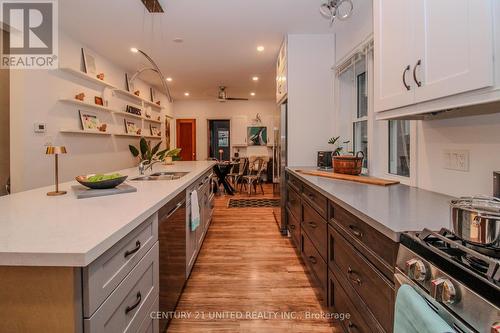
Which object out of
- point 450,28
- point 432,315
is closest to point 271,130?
point 450,28

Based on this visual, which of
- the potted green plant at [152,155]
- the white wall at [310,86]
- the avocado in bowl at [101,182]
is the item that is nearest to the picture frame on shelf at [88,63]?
the potted green plant at [152,155]

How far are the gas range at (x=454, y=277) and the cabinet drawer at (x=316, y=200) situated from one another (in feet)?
3.14

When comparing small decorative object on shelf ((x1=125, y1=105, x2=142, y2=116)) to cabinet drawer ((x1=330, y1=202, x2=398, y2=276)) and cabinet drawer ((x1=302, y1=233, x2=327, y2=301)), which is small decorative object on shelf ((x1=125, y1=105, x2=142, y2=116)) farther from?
cabinet drawer ((x1=330, y1=202, x2=398, y2=276))

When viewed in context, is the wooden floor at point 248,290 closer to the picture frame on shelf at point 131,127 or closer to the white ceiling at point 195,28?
the white ceiling at point 195,28

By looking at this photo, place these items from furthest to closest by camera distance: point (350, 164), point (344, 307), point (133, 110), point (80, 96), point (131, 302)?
point (133, 110), point (80, 96), point (350, 164), point (344, 307), point (131, 302)

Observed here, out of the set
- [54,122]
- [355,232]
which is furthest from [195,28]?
[355,232]

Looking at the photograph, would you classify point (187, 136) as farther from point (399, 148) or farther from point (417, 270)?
point (417, 270)

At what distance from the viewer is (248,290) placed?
89.9 inches

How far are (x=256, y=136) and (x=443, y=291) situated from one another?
8.47 meters

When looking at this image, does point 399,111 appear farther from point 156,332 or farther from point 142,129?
point 142,129

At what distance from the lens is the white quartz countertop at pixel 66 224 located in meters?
0.79

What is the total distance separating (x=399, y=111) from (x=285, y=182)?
Result: 7.41 feet

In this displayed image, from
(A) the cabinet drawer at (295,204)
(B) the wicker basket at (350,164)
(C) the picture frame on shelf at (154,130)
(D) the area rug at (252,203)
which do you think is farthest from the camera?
(C) the picture frame on shelf at (154,130)

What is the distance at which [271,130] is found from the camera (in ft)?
29.7
